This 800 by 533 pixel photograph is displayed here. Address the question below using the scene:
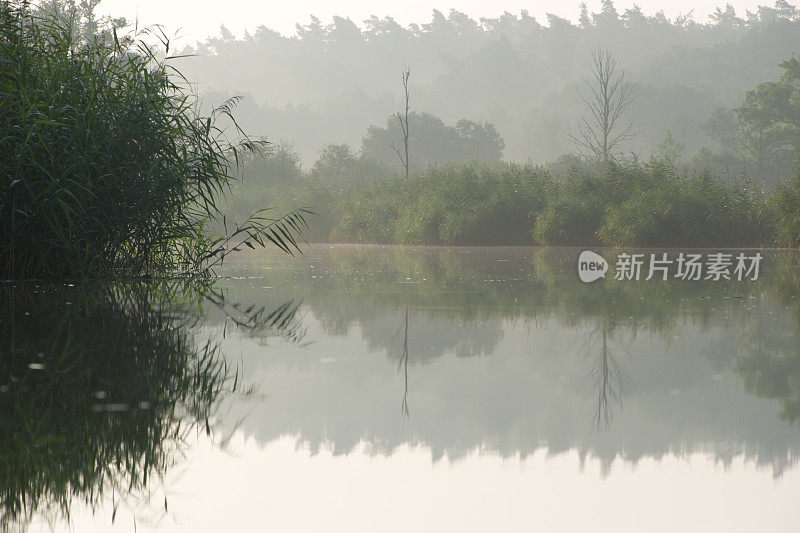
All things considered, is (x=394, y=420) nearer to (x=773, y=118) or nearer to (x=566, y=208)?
(x=566, y=208)

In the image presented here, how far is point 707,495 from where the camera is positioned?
214cm

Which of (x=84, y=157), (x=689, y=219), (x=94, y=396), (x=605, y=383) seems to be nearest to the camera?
(x=94, y=396)

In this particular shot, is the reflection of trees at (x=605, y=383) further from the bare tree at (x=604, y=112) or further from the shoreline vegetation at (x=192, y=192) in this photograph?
the bare tree at (x=604, y=112)

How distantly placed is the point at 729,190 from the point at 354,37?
356 feet

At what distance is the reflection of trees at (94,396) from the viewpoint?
2184mm

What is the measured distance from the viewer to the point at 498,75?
348ft

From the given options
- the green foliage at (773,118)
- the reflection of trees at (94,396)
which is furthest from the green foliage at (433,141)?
the reflection of trees at (94,396)

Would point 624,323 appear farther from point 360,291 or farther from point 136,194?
point 136,194

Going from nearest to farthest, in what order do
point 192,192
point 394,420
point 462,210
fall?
1. point 394,420
2. point 192,192
3. point 462,210
